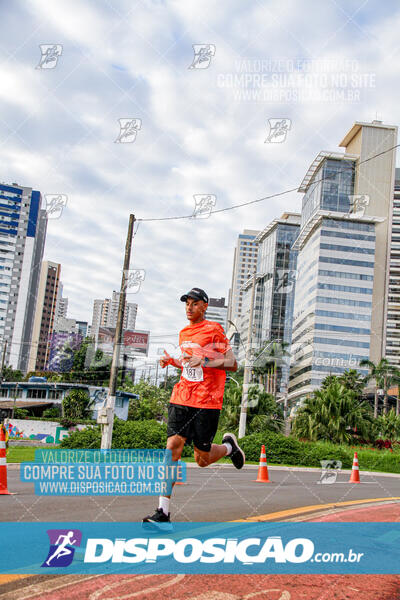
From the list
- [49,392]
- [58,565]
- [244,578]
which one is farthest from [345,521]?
[49,392]

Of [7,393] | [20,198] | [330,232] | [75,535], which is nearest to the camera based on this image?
[75,535]

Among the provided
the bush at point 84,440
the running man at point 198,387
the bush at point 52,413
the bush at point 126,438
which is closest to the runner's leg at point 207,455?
the running man at point 198,387

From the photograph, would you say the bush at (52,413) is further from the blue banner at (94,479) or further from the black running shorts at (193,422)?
the black running shorts at (193,422)

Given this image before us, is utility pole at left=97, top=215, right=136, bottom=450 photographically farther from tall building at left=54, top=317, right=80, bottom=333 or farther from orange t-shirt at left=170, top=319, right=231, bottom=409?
tall building at left=54, top=317, right=80, bottom=333

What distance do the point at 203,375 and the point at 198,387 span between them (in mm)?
100

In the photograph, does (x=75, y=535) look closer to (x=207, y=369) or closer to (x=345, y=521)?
(x=207, y=369)

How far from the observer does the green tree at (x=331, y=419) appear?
34.1m

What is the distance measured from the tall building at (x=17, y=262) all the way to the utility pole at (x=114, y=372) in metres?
152

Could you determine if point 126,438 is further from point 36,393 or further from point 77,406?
point 36,393

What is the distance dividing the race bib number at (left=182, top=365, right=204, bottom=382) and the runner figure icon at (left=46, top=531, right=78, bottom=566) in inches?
53.6

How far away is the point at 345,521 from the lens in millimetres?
5664

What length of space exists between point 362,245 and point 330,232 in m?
7.17

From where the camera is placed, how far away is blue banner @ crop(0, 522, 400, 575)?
327 cm

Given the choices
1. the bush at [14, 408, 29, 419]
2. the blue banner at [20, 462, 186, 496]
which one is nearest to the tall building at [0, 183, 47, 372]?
the bush at [14, 408, 29, 419]
